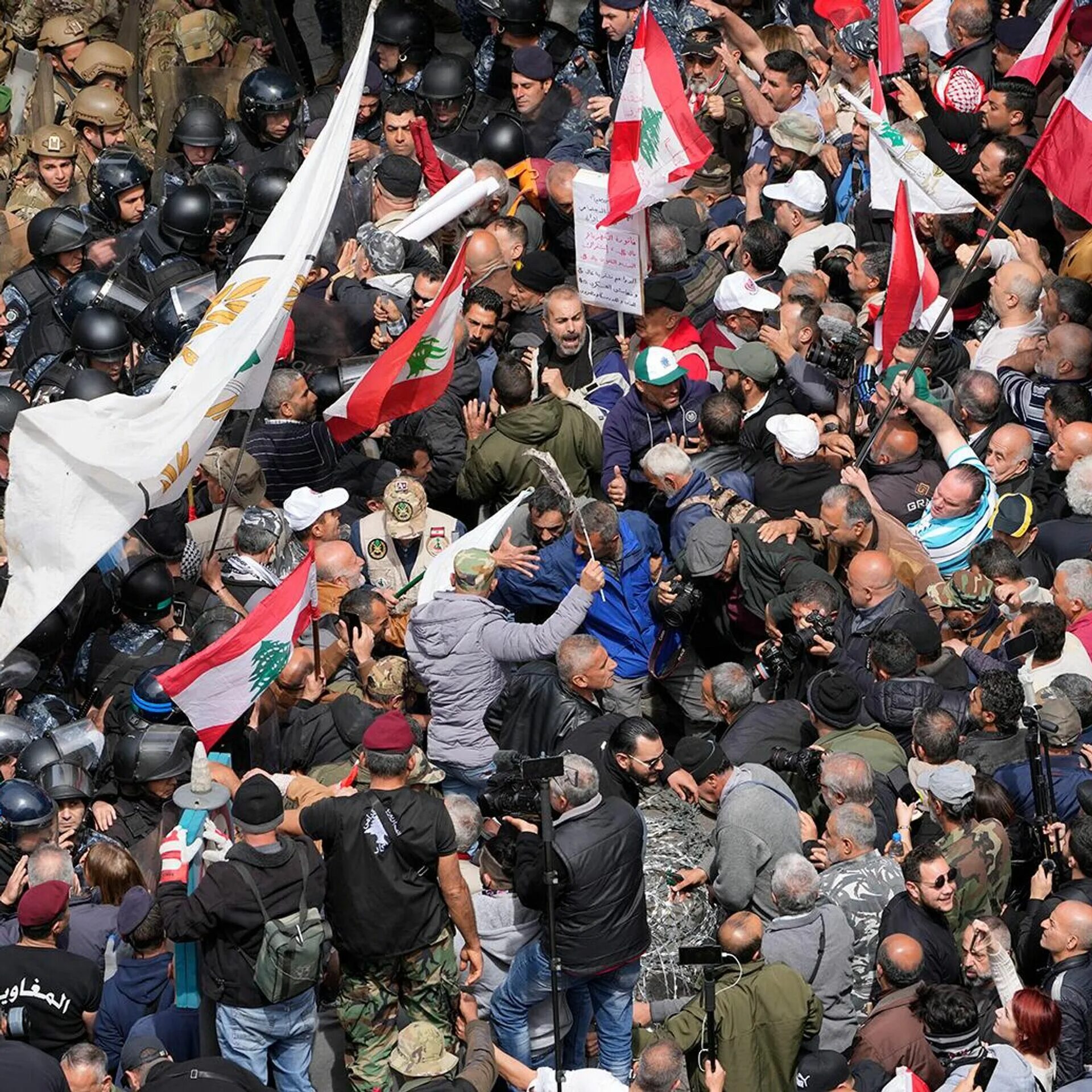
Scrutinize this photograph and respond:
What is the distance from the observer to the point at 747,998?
8.04 meters

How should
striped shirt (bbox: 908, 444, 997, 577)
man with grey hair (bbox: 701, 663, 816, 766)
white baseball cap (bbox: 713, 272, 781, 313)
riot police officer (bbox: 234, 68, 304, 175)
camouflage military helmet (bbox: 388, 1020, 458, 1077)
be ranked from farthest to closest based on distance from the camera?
1. riot police officer (bbox: 234, 68, 304, 175)
2. white baseball cap (bbox: 713, 272, 781, 313)
3. striped shirt (bbox: 908, 444, 997, 577)
4. man with grey hair (bbox: 701, 663, 816, 766)
5. camouflage military helmet (bbox: 388, 1020, 458, 1077)

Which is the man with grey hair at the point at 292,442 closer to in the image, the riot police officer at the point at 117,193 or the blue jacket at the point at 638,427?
the blue jacket at the point at 638,427

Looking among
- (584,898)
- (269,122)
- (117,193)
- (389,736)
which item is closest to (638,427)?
(389,736)

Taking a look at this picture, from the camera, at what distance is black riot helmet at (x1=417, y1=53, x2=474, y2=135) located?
47.3 feet

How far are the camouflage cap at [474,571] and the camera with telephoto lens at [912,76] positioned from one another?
473cm

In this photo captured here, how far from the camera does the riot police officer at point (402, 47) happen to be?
15242 millimetres

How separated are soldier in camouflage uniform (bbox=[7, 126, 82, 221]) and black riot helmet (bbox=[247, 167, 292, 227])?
6.87 feet

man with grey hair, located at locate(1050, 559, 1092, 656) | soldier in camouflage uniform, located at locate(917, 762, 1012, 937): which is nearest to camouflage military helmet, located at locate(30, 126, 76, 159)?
man with grey hair, located at locate(1050, 559, 1092, 656)

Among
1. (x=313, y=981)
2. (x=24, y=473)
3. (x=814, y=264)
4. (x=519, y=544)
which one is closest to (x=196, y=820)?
(x=313, y=981)

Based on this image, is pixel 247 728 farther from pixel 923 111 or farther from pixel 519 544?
pixel 923 111

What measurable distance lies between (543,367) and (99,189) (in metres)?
4.23

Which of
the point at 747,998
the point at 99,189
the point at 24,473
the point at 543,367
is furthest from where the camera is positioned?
the point at 99,189

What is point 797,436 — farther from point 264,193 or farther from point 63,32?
point 63,32

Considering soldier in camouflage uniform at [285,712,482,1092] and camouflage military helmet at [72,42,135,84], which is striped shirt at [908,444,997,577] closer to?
soldier in camouflage uniform at [285,712,482,1092]
